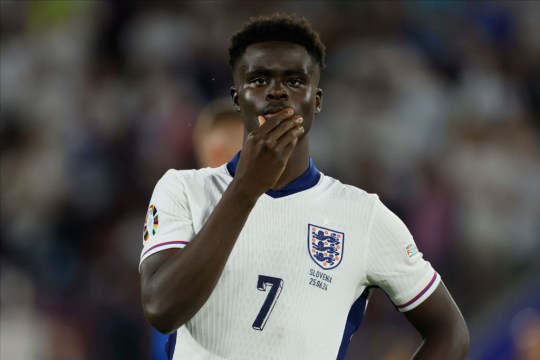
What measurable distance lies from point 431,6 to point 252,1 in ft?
5.01

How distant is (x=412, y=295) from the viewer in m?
2.69

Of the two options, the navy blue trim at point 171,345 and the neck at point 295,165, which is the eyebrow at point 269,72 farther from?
the navy blue trim at point 171,345

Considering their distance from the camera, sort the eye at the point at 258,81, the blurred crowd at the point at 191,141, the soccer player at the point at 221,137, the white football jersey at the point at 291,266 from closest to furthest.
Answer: the white football jersey at the point at 291,266 → the eye at the point at 258,81 → the soccer player at the point at 221,137 → the blurred crowd at the point at 191,141

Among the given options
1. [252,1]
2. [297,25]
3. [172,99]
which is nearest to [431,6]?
[252,1]

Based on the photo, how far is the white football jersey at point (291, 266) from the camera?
8.08 ft

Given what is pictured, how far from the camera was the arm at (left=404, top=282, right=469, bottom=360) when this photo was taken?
104 inches

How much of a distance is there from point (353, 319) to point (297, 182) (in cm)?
43

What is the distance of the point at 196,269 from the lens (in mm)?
2209

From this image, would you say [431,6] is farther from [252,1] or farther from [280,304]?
[280,304]

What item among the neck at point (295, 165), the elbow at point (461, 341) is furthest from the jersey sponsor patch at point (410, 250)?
the neck at point (295, 165)

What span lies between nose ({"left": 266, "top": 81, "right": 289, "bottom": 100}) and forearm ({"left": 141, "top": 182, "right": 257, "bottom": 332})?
35 cm

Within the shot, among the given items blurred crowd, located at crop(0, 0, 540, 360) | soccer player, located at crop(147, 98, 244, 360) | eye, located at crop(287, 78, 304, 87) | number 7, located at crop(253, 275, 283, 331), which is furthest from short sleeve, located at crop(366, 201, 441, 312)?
blurred crowd, located at crop(0, 0, 540, 360)

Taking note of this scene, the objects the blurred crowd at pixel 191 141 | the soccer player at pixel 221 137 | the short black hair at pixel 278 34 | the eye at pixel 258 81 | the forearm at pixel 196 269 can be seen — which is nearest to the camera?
the forearm at pixel 196 269

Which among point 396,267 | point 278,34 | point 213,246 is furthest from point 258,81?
point 396,267
